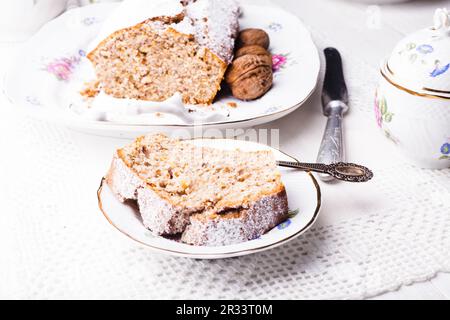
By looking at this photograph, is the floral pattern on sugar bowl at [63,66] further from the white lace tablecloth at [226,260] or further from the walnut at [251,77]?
the walnut at [251,77]

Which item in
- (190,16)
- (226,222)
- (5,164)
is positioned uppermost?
(190,16)

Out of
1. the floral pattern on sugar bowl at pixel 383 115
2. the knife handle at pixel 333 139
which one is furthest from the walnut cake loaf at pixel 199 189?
the floral pattern on sugar bowl at pixel 383 115

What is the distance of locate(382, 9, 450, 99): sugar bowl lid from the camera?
4.33 feet

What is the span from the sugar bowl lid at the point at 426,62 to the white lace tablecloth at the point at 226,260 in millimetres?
247

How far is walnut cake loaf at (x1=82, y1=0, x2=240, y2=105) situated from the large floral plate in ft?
0.32

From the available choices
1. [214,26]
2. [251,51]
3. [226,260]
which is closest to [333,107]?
[251,51]

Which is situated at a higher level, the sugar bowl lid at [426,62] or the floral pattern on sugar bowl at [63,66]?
the sugar bowl lid at [426,62]

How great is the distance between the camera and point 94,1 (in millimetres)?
2615

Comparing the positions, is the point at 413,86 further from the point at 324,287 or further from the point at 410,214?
the point at 324,287

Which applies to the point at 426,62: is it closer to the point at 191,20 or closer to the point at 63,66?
the point at 191,20

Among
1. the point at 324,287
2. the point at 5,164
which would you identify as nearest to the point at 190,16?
the point at 5,164

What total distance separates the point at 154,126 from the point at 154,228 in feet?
1.36

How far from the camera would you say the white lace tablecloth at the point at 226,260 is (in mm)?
1148

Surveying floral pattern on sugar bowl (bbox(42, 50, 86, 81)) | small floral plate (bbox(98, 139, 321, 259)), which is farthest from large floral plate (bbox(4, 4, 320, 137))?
small floral plate (bbox(98, 139, 321, 259))
